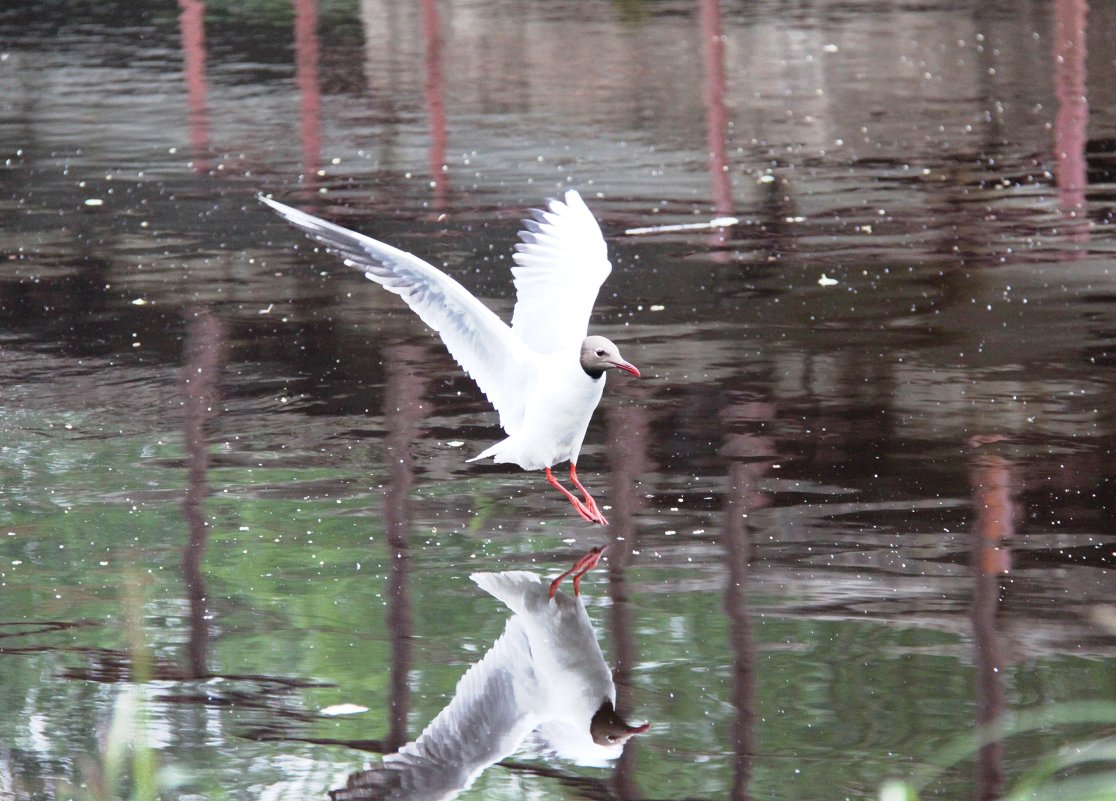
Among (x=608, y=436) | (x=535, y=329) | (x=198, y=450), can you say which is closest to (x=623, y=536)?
(x=535, y=329)

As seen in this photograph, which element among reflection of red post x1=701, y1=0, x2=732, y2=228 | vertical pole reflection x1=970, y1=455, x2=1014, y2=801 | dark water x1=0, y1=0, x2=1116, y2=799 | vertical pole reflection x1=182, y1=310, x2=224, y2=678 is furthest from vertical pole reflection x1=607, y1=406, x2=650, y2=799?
reflection of red post x1=701, y1=0, x2=732, y2=228

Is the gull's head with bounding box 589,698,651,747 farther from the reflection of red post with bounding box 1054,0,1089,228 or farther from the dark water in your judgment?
the reflection of red post with bounding box 1054,0,1089,228

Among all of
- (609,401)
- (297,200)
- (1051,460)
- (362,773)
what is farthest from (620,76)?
(362,773)

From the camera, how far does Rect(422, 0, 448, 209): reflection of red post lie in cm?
1397

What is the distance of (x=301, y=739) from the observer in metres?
5.31

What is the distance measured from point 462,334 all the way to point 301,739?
2140 millimetres

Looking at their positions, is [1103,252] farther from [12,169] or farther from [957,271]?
[12,169]

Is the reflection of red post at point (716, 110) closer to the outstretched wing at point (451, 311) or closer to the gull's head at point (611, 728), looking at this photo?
the outstretched wing at point (451, 311)

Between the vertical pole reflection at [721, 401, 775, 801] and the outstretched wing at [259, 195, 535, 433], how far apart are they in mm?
945

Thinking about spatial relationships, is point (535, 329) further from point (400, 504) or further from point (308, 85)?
point (308, 85)

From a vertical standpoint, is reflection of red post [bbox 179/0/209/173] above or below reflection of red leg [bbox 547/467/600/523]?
above

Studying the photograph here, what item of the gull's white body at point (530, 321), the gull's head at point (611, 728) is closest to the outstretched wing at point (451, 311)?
the gull's white body at point (530, 321)

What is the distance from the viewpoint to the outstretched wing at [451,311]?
669 centimetres

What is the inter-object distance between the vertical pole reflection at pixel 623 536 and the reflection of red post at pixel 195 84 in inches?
275
